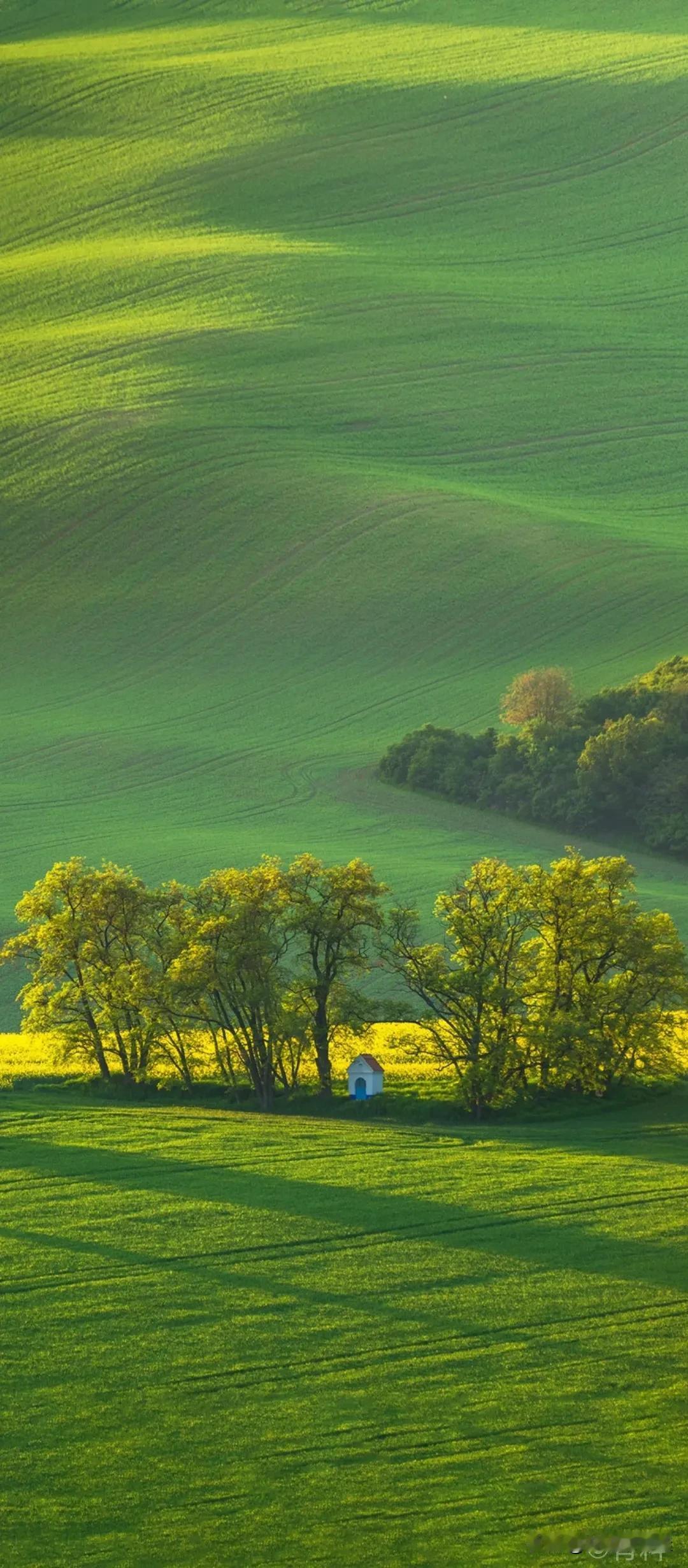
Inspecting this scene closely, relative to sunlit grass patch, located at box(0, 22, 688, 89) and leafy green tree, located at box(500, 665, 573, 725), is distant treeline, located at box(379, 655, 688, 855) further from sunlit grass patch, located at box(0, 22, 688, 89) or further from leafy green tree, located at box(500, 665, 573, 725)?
sunlit grass patch, located at box(0, 22, 688, 89)

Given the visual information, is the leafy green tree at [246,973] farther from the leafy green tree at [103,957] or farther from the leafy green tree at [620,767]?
the leafy green tree at [620,767]

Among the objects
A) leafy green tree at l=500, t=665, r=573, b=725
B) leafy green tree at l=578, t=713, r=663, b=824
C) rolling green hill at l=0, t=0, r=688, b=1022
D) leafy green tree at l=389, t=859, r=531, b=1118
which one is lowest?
leafy green tree at l=389, t=859, r=531, b=1118

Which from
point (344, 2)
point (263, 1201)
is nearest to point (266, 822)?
point (263, 1201)

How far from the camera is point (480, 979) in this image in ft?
126

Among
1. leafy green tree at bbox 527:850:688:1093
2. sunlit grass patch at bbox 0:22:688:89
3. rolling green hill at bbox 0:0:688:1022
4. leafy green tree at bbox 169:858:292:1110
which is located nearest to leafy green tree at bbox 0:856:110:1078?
leafy green tree at bbox 169:858:292:1110

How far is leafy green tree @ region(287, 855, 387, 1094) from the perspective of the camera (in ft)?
130

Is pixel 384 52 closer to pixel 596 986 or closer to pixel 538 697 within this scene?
pixel 538 697

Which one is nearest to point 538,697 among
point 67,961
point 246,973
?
point 67,961

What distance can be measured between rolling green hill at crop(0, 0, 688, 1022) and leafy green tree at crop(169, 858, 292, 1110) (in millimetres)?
19927

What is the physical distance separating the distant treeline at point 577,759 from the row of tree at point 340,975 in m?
27.3

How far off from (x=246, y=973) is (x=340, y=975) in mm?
2014

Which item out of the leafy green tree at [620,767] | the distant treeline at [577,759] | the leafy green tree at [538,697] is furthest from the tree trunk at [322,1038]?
the leafy green tree at [538,697]

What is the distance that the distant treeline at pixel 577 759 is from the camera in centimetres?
6756

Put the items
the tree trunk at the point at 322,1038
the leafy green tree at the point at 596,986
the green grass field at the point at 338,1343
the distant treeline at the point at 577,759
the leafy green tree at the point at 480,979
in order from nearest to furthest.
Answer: the green grass field at the point at 338,1343, the leafy green tree at the point at 596,986, the leafy green tree at the point at 480,979, the tree trunk at the point at 322,1038, the distant treeline at the point at 577,759
